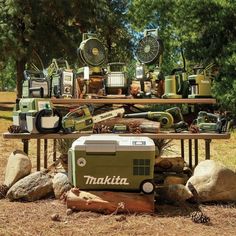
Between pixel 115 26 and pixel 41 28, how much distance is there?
15.5ft

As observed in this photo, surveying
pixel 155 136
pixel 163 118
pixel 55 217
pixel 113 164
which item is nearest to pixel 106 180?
pixel 113 164

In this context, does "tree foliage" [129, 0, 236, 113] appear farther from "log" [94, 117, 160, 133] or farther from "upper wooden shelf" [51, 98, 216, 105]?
"log" [94, 117, 160, 133]

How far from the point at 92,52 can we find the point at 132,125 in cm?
167

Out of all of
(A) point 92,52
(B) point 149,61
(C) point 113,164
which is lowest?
(C) point 113,164

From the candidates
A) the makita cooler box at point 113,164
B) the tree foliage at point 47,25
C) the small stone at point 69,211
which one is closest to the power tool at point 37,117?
the makita cooler box at point 113,164

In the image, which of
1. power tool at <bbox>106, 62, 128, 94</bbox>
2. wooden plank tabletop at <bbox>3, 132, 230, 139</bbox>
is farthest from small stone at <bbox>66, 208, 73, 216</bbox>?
power tool at <bbox>106, 62, 128, 94</bbox>

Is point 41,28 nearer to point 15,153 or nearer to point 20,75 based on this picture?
point 20,75

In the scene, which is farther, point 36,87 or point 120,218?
point 36,87

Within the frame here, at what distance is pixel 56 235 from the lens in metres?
4.29

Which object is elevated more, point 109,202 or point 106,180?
point 106,180

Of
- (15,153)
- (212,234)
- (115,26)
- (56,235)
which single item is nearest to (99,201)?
(56,235)

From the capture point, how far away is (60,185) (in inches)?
225

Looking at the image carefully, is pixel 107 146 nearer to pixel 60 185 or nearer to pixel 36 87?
pixel 60 185

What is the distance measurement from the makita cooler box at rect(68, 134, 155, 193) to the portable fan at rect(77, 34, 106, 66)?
2.62m
